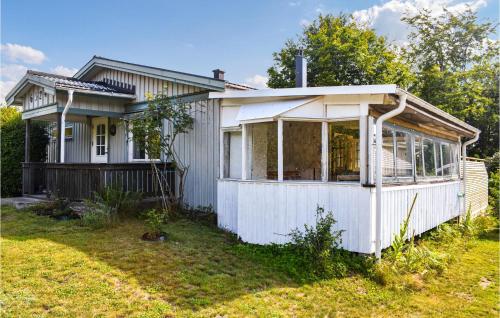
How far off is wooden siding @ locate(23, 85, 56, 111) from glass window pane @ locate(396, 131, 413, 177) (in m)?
9.05

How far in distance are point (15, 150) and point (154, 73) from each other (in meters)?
7.12

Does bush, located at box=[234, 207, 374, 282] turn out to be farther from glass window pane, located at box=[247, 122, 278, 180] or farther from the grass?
glass window pane, located at box=[247, 122, 278, 180]

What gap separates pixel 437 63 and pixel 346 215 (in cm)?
2212

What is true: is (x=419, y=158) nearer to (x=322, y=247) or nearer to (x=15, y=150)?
(x=322, y=247)

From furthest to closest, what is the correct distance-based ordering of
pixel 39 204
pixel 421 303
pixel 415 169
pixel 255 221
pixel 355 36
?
pixel 355 36, pixel 39 204, pixel 415 169, pixel 255 221, pixel 421 303

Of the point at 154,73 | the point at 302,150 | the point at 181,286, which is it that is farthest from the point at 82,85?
the point at 181,286

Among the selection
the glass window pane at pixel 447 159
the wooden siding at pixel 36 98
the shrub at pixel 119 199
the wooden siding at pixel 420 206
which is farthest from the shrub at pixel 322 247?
the wooden siding at pixel 36 98

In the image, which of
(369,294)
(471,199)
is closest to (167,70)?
(369,294)

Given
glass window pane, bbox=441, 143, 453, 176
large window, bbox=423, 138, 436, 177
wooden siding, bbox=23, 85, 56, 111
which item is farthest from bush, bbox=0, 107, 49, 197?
glass window pane, bbox=441, 143, 453, 176

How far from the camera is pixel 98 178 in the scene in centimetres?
809

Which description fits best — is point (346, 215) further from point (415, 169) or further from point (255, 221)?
point (415, 169)

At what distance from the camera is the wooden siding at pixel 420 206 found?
5996 mm

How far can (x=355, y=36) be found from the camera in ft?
75.3

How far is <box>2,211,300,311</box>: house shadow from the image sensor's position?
4422 millimetres
